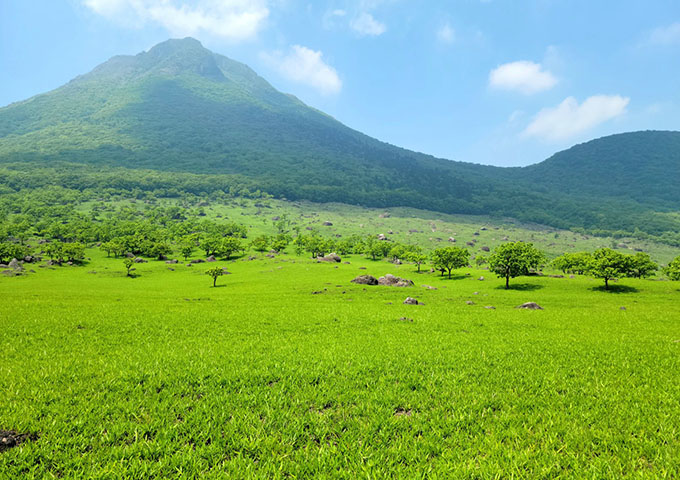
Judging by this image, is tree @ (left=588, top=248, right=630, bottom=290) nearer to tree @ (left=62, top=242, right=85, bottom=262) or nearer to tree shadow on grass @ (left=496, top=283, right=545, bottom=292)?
tree shadow on grass @ (left=496, top=283, right=545, bottom=292)

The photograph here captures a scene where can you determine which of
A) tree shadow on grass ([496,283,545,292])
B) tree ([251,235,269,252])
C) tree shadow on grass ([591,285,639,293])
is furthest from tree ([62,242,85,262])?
tree shadow on grass ([591,285,639,293])

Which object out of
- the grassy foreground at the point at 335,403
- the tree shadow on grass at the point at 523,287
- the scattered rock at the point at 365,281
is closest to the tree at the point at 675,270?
the tree shadow on grass at the point at 523,287

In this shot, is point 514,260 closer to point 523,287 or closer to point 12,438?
point 523,287

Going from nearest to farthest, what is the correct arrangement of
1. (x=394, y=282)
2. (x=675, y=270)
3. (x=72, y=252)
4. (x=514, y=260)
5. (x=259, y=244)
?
1. (x=675, y=270)
2. (x=514, y=260)
3. (x=394, y=282)
4. (x=72, y=252)
5. (x=259, y=244)

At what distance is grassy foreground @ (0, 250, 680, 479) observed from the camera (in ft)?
21.8

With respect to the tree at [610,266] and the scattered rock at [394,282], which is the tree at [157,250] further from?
the tree at [610,266]

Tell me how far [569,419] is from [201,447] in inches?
415

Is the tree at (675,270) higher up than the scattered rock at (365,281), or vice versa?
the tree at (675,270)

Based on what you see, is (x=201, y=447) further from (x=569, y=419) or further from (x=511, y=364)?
(x=511, y=364)

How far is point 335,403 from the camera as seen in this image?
376 inches

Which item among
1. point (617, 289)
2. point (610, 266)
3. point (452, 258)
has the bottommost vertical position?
point (617, 289)

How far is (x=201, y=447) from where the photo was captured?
7.13 meters

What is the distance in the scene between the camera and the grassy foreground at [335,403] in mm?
6633

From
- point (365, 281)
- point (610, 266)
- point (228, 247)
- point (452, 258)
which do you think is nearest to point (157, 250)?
point (228, 247)
